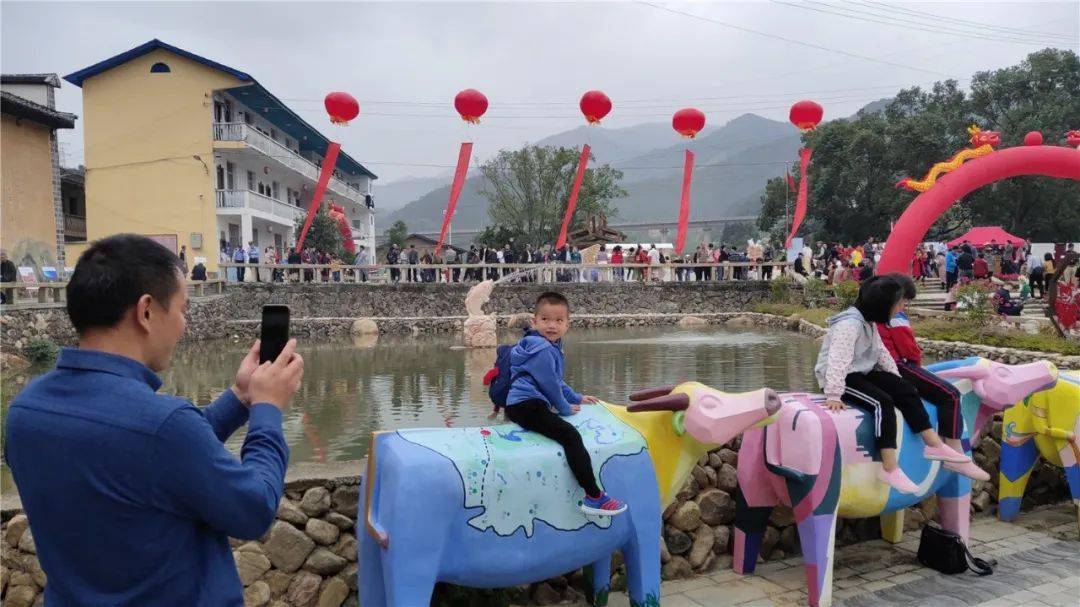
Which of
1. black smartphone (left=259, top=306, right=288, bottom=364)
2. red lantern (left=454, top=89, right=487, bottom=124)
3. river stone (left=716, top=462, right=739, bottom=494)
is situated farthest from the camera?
red lantern (left=454, top=89, right=487, bottom=124)

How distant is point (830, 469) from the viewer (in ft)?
14.3

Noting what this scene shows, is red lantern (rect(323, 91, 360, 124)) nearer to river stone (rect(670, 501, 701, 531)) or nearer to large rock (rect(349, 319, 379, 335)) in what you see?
large rock (rect(349, 319, 379, 335))

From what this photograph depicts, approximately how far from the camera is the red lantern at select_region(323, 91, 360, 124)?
65.7ft

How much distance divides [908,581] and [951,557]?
352 millimetres

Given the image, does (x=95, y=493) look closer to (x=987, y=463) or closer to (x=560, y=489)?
(x=560, y=489)

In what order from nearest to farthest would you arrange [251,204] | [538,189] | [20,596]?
[20,596] → [251,204] → [538,189]

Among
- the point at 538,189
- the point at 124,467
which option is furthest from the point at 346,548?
the point at 538,189

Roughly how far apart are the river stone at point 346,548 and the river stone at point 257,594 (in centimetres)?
39

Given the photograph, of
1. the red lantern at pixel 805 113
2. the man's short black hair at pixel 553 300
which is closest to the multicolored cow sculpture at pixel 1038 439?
the man's short black hair at pixel 553 300

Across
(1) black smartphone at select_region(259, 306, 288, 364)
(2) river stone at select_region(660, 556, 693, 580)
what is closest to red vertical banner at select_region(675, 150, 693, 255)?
(2) river stone at select_region(660, 556, 693, 580)

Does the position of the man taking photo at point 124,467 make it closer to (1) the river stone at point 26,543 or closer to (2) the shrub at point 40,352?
(1) the river stone at point 26,543

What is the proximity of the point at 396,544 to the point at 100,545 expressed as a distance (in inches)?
66.6

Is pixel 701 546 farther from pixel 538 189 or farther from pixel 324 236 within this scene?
pixel 538 189

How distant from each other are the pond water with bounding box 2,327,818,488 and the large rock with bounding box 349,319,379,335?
203 cm
